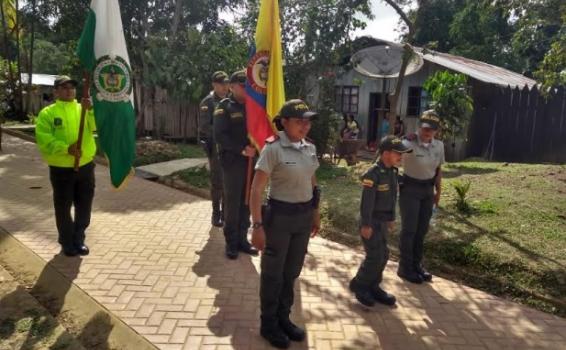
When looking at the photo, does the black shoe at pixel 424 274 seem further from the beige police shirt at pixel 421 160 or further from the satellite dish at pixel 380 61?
the satellite dish at pixel 380 61

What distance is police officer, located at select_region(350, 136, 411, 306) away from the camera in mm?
3760

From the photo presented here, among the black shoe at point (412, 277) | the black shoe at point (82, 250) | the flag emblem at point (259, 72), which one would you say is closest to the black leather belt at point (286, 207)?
the flag emblem at point (259, 72)

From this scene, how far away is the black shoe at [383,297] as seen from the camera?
400cm

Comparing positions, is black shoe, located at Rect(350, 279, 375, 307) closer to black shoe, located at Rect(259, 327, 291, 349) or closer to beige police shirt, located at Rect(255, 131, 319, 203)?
black shoe, located at Rect(259, 327, 291, 349)

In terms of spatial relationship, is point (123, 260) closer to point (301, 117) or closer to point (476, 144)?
point (301, 117)

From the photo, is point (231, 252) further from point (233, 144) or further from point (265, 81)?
point (265, 81)

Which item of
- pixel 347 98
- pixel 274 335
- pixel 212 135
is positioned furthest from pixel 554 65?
pixel 347 98

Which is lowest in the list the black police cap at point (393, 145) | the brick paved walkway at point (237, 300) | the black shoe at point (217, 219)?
the brick paved walkway at point (237, 300)

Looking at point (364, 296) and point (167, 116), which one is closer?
point (364, 296)

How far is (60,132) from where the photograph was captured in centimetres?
445

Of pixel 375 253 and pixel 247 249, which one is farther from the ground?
pixel 375 253

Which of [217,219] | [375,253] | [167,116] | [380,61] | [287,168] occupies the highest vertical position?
[380,61]

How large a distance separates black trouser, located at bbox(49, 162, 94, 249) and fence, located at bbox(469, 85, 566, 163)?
38.1 ft

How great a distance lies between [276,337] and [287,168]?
126 cm
